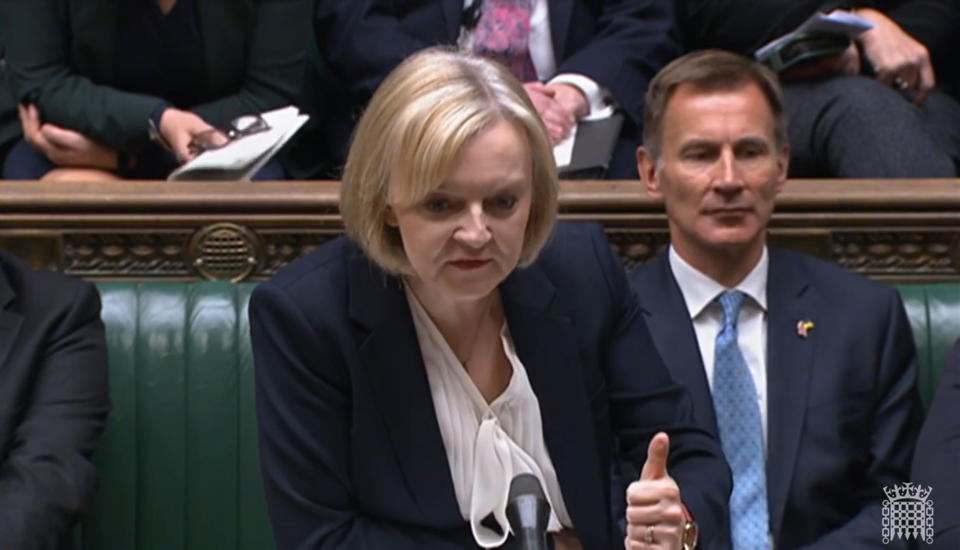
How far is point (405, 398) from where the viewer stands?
1.84 meters

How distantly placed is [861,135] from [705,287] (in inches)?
24.4

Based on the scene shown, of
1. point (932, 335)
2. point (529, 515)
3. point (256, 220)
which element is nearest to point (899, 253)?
point (932, 335)

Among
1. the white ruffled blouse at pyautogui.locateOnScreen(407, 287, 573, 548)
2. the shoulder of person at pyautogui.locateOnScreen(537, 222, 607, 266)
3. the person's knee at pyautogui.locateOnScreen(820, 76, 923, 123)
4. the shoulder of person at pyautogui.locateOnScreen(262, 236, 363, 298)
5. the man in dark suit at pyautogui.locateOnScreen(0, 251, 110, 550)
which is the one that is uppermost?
the shoulder of person at pyautogui.locateOnScreen(262, 236, 363, 298)

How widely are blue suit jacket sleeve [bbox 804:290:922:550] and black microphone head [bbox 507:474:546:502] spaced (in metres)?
0.72

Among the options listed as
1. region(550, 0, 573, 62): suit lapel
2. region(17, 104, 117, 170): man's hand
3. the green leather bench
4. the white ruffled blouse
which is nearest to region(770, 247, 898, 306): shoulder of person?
the white ruffled blouse

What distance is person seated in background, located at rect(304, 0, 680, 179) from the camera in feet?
9.39

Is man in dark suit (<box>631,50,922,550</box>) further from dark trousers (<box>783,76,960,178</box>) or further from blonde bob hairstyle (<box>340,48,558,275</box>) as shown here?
blonde bob hairstyle (<box>340,48,558,275</box>)

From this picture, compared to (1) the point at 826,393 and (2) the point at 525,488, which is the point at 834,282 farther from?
(2) the point at 525,488

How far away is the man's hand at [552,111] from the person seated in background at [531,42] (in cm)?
4

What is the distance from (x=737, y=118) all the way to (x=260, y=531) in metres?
0.94

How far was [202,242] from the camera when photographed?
2604 mm

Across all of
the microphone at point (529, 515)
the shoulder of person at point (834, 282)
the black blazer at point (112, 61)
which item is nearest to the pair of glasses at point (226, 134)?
the black blazer at point (112, 61)

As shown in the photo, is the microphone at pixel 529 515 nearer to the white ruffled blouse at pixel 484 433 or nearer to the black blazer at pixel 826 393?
the white ruffled blouse at pixel 484 433

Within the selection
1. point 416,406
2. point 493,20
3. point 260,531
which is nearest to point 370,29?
point 493,20
